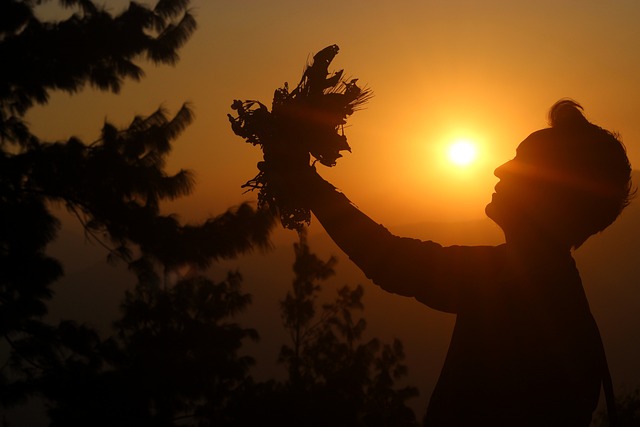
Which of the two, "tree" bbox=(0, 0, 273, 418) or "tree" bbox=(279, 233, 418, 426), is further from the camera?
"tree" bbox=(279, 233, 418, 426)

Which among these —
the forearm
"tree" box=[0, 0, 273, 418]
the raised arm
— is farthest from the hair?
"tree" box=[0, 0, 273, 418]

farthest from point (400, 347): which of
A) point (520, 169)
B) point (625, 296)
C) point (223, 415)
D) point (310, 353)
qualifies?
point (625, 296)

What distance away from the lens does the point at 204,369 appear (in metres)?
13.1

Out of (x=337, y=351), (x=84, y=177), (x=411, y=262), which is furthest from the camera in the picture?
(x=337, y=351)

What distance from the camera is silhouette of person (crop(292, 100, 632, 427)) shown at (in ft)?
5.52

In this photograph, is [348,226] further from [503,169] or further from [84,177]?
[84,177]

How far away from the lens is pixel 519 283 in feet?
5.65

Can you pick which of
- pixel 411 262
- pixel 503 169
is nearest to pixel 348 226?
pixel 411 262

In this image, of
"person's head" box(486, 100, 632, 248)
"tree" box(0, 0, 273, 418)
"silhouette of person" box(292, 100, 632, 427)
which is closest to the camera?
"silhouette of person" box(292, 100, 632, 427)

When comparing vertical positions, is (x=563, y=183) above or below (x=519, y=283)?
above

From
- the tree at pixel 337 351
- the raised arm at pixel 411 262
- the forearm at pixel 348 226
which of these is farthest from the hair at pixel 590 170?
the tree at pixel 337 351

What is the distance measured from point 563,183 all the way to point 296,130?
2.20 ft

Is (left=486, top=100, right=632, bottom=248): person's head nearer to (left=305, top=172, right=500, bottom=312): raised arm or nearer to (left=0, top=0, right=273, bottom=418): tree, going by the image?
(left=305, top=172, right=500, bottom=312): raised arm

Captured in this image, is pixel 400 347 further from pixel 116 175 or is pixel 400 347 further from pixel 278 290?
pixel 278 290
